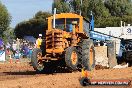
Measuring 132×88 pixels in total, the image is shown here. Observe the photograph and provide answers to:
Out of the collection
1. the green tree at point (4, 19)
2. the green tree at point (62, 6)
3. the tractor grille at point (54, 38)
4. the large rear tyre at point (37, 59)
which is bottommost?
the large rear tyre at point (37, 59)

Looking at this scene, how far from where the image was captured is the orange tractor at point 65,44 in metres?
20.5

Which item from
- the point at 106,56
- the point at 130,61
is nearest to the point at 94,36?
the point at 106,56

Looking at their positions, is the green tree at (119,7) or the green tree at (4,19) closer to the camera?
the green tree at (4,19)

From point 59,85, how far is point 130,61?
1339 cm

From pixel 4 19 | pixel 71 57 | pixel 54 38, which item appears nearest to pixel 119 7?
pixel 4 19

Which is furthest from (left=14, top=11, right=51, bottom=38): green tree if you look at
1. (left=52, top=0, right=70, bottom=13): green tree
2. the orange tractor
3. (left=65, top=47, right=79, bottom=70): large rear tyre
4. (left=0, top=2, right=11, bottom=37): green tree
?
(left=65, top=47, right=79, bottom=70): large rear tyre

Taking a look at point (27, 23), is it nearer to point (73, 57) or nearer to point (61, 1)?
point (61, 1)

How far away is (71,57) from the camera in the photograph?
20.2 meters

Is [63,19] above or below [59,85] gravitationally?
above

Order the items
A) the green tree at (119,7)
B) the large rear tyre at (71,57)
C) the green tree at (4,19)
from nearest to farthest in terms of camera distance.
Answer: the large rear tyre at (71,57) < the green tree at (4,19) < the green tree at (119,7)

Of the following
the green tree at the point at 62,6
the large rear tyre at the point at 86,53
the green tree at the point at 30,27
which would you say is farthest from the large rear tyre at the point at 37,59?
the green tree at the point at 30,27

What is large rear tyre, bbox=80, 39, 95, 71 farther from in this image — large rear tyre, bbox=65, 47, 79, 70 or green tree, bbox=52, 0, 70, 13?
green tree, bbox=52, 0, 70, 13

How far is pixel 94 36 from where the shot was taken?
25.1 m

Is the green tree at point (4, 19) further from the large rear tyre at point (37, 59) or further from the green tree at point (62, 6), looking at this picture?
the large rear tyre at point (37, 59)
